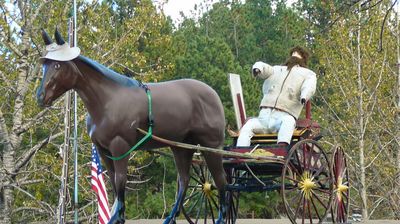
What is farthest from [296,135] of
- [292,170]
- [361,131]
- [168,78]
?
[168,78]

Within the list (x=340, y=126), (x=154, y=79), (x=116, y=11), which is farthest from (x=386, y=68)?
(x=116, y=11)

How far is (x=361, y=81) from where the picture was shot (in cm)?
1644

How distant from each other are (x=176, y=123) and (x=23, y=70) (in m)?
7.06

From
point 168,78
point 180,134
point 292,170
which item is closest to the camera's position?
point 180,134

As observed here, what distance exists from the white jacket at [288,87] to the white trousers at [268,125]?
8 centimetres

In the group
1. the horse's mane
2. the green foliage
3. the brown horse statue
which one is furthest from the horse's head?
the green foliage

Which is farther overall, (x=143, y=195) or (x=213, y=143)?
(x=143, y=195)

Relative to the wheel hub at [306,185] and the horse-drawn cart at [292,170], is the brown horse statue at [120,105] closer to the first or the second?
the horse-drawn cart at [292,170]

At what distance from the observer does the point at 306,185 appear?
220 inches

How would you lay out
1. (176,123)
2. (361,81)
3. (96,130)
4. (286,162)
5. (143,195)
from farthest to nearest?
(143,195)
(361,81)
(286,162)
(176,123)
(96,130)

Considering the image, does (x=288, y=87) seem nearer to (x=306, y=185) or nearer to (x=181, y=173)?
(x=306, y=185)

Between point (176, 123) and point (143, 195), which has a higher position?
point (176, 123)

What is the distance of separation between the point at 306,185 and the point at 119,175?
174cm

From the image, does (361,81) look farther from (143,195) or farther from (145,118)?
(145,118)
